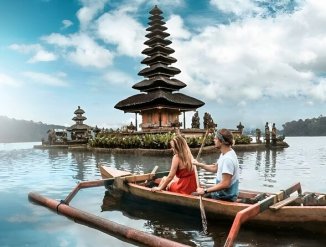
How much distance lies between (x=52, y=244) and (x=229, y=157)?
3894mm

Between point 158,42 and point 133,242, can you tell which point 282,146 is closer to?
point 158,42

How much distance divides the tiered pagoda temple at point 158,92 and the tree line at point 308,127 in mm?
124144

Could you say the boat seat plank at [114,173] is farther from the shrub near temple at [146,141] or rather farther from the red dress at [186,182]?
the shrub near temple at [146,141]

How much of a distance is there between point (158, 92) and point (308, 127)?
134 m

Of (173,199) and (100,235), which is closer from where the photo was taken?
(100,235)

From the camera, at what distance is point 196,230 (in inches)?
269

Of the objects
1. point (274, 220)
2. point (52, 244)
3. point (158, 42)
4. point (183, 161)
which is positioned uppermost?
point (158, 42)

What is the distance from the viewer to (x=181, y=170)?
7.60 m

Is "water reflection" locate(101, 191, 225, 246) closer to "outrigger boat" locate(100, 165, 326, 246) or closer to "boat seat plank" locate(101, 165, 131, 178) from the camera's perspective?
"outrigger boat" locate(100, 165, 326, 246)

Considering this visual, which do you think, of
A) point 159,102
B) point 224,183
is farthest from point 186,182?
point 159,102

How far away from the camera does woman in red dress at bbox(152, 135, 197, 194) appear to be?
7.44m

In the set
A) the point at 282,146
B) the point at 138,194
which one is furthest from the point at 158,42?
the point at 138,194

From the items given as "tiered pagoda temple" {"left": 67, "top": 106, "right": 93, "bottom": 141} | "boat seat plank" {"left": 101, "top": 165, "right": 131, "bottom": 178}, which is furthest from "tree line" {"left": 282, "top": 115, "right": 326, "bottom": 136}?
"boat seat plank" {"left": 101, "top": 165, "right": 131, "bottom": 178}

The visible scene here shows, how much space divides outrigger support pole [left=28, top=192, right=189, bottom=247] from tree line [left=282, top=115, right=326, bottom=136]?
156164 millimetres
